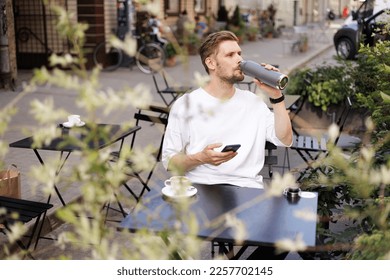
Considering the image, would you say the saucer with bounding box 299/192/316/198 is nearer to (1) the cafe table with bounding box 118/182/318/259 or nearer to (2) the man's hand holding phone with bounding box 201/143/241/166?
(1) the cafe table with bounding box 118/182/318/259

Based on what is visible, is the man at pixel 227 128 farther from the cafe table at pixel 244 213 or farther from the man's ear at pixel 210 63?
the cafe table at pixel 244 213

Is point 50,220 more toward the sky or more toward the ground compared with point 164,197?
more toward the ground

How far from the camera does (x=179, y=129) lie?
3.21m

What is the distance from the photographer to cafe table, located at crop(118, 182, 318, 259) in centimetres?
222

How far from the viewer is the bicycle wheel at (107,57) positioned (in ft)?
47.8

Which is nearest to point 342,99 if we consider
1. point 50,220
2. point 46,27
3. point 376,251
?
point 50,220

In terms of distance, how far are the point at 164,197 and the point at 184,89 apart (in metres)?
1.42

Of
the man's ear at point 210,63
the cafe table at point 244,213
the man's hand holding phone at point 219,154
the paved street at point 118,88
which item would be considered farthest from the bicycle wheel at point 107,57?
the cafe table at point 244,213

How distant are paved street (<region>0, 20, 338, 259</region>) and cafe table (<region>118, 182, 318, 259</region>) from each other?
37cm

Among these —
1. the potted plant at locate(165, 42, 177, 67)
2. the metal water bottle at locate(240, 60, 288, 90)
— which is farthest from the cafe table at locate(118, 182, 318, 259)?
the potted plant at locate(165, 42, 177, 67)

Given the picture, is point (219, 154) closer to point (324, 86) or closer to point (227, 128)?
point (227, 128)

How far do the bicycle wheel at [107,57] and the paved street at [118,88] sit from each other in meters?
0.26
